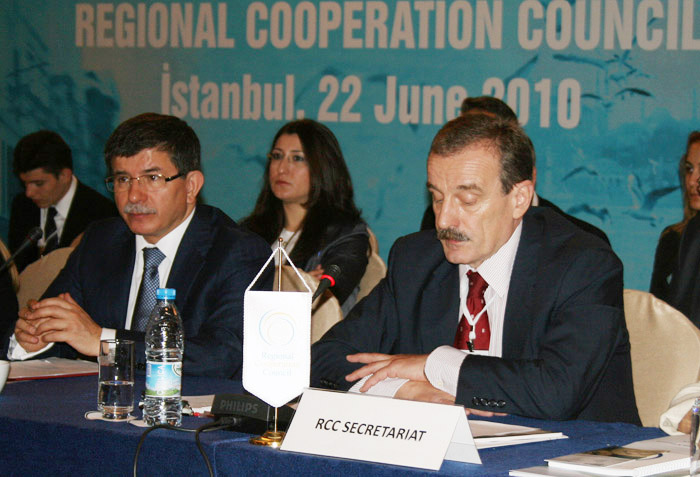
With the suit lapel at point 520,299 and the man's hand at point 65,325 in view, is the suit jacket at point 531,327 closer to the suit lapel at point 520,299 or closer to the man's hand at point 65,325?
the suit lapel at point 520,299

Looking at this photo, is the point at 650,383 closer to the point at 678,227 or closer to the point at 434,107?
the point at 678,227

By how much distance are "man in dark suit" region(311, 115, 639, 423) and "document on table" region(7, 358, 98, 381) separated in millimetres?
695

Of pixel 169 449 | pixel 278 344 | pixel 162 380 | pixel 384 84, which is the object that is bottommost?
pixel 169 449

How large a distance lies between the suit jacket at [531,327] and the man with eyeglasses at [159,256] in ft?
1.45

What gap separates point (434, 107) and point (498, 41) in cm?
52

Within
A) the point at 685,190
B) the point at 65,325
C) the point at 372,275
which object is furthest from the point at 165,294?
the point at 685,190

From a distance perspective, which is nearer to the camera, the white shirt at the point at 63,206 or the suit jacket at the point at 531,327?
the suit jacket at the point at 531,327

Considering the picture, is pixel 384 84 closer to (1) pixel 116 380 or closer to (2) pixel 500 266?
(2) pixel 500 266

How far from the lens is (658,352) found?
264 centimetres

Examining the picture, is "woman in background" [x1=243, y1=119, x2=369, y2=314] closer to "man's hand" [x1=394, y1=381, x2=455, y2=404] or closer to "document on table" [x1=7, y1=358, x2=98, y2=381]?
"document on table" [x1=7, y1=358, x2=98, y2=381]

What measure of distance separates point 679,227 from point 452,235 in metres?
2.70

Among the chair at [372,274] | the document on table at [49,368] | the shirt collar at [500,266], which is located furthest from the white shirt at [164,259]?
the chair at [372,274]

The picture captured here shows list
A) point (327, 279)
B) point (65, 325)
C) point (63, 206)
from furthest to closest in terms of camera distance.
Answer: point (63, 206), point (65, 325), point (327, 279)

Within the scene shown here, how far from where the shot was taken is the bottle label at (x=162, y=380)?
2.00 metres
